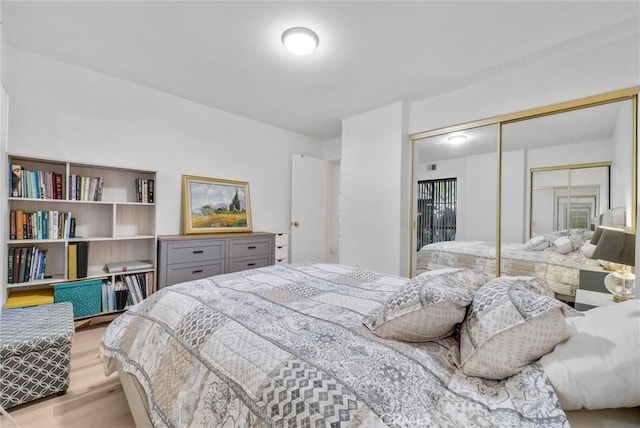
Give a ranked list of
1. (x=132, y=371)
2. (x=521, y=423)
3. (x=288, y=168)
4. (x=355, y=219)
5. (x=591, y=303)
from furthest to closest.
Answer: (x=288, y=168), (x=355, y=219), (x=591, y=303), (x=132, y=371), (x=521, y=423)

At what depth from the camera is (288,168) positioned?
4.69 m

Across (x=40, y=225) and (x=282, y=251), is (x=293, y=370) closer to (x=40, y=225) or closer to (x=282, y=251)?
(x=40, y=225)

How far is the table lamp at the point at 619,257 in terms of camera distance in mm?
1736

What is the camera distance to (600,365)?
28.7 inches

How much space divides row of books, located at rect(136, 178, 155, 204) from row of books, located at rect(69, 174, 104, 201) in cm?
34

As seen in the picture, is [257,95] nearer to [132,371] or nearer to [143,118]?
[143,118]

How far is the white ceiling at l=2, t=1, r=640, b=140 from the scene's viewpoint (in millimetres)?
1914

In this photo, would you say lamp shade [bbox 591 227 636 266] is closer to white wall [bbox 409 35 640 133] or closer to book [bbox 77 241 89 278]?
white wall [bbox 409 35 640 133]

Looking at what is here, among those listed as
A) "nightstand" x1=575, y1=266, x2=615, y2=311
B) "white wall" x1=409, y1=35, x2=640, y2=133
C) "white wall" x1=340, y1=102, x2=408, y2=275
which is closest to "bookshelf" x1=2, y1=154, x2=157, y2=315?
"white wall" x1=340, y1=102, x2=408, y2=275

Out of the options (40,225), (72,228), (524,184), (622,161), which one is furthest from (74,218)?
(622,161)

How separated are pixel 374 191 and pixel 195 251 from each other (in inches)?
91.9

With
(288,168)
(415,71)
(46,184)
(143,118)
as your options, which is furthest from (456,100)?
(46,184)

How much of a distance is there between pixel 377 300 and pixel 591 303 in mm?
1950

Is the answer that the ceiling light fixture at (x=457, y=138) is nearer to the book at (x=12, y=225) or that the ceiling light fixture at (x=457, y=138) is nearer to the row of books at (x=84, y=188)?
the row of books at (x=84, y=188)
